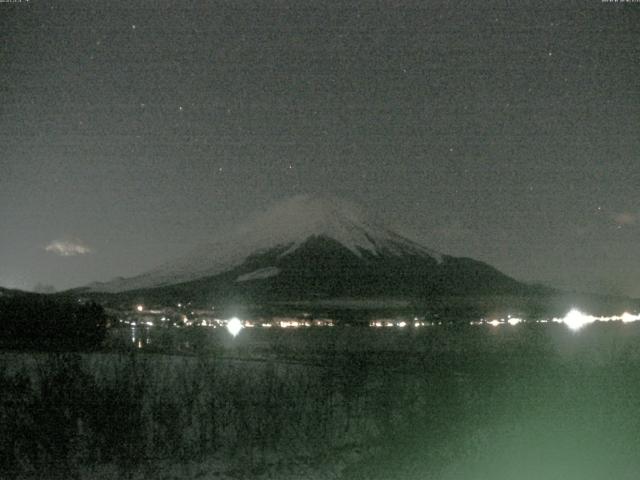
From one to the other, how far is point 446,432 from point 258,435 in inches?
131

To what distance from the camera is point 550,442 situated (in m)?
15.9

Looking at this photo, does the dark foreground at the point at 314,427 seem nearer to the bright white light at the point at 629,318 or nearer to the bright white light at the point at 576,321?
the bright white light at the point at 576,321

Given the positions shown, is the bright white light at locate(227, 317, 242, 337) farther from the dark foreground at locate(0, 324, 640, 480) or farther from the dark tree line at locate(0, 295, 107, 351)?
the dark foreground at locate(0, 324, 640, 480)

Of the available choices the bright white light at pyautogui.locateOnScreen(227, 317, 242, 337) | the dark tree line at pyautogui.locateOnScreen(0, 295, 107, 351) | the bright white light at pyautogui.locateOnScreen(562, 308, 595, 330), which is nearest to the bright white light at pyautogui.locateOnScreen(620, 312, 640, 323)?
the bright white light at pyautogui.locateOnScreen(562, 308, 595, 330)

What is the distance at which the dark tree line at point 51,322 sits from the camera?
5229 centimetres

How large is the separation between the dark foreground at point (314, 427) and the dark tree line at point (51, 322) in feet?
101

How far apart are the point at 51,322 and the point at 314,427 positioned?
39.7 m

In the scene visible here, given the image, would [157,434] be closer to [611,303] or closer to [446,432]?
[446,432]

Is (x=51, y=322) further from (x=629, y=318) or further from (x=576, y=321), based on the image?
(x=629, y=318)

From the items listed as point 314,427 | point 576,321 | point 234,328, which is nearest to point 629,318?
point 576,321

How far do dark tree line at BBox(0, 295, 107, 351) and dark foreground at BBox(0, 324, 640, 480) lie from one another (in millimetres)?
30730

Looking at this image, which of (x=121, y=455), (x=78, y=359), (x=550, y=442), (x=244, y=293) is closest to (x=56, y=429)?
(x=121, y=455)

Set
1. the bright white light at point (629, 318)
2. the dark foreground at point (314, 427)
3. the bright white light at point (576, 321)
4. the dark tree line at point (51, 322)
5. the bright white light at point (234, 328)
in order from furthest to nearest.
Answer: the bright white light at point (629, 318), the bright white light at point (576, 321), the bright white light at point (234, 328), the dark tree line at point (51, 322), the dark foreground at point (314, 427)

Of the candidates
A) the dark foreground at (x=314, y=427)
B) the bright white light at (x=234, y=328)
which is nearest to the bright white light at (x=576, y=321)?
the bright white light at (x=234, y=328)
